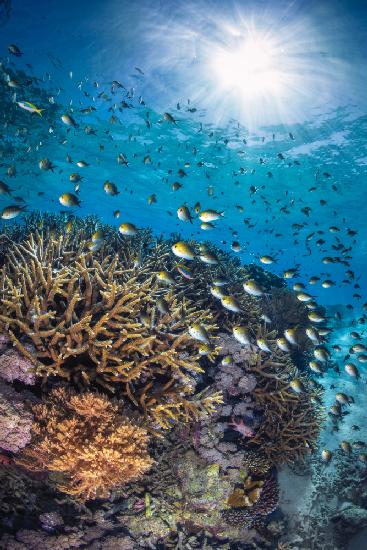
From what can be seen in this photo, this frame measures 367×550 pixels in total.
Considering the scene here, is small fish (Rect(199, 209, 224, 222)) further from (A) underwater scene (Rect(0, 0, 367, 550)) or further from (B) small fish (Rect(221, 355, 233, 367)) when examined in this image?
(B) small fish (Rect(221, 355, 233, 367))

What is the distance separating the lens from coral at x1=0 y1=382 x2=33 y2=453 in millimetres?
3418

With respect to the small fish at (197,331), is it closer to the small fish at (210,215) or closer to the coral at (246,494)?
the coral at (246,494)

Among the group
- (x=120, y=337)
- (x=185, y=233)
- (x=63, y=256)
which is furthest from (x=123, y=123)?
(x=185, y=233)

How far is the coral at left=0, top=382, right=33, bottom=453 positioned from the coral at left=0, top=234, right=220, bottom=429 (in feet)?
1.39

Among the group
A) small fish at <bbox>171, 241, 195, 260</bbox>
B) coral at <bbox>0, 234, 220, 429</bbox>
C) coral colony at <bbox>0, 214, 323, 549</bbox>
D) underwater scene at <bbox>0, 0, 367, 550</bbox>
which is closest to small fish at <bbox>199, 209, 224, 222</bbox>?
underwater scene at <bbox>0, 0, 367, 550</bbox>

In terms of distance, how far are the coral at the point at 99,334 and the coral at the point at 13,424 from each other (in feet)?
1.39

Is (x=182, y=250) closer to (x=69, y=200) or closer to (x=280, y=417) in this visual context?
(x=69, y=200)

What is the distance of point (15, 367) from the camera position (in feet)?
12.4

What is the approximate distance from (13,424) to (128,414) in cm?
129

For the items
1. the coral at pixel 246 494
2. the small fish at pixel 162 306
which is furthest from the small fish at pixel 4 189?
→ the coral at pixel 246 494

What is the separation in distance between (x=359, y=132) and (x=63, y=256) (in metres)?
22.1

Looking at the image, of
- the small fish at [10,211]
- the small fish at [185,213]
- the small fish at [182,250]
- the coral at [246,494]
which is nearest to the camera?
the coral at [246,494]

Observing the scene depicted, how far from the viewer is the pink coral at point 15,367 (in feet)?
12.3

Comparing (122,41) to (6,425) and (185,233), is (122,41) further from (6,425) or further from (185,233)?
(185,233)
